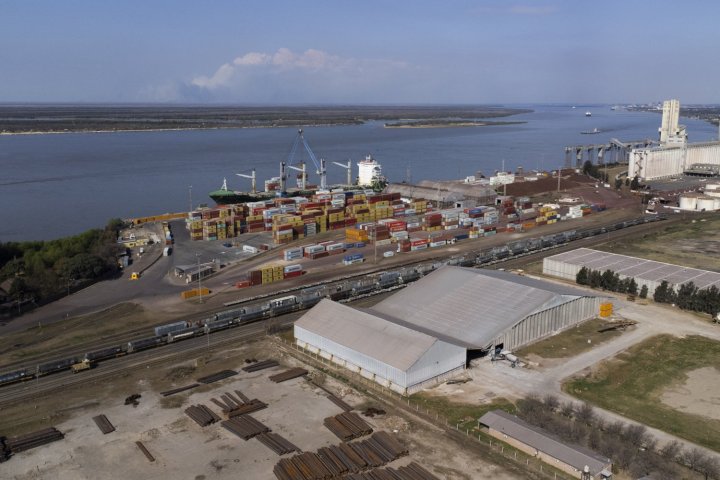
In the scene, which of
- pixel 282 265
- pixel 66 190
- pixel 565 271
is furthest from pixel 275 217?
pixel 66 190

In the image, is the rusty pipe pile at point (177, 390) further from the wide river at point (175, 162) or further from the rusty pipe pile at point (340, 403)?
the wide river at point (175, 162)

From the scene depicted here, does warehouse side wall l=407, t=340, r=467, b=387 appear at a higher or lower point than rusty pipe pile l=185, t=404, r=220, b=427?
higher

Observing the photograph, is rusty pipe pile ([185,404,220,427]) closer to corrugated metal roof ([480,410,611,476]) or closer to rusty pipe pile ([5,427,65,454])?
rusty pipe pile ([5,427,65,454])

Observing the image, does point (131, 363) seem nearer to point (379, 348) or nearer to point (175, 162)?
point (379, 348)

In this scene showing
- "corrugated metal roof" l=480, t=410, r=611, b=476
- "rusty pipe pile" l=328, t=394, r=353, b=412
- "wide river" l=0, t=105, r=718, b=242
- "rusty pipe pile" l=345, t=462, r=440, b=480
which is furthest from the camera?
"wide river" l=0, t=105, r=718, b=242

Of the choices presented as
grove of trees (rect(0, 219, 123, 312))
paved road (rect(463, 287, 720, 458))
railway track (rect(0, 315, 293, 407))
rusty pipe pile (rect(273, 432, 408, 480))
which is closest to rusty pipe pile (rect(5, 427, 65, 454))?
railway track (rect(0, 315, 293, 407))

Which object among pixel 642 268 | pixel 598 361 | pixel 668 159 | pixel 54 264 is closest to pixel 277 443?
pixel 598 361

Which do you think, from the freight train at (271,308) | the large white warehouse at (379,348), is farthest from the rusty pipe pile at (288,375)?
the freight train at (271,308)
